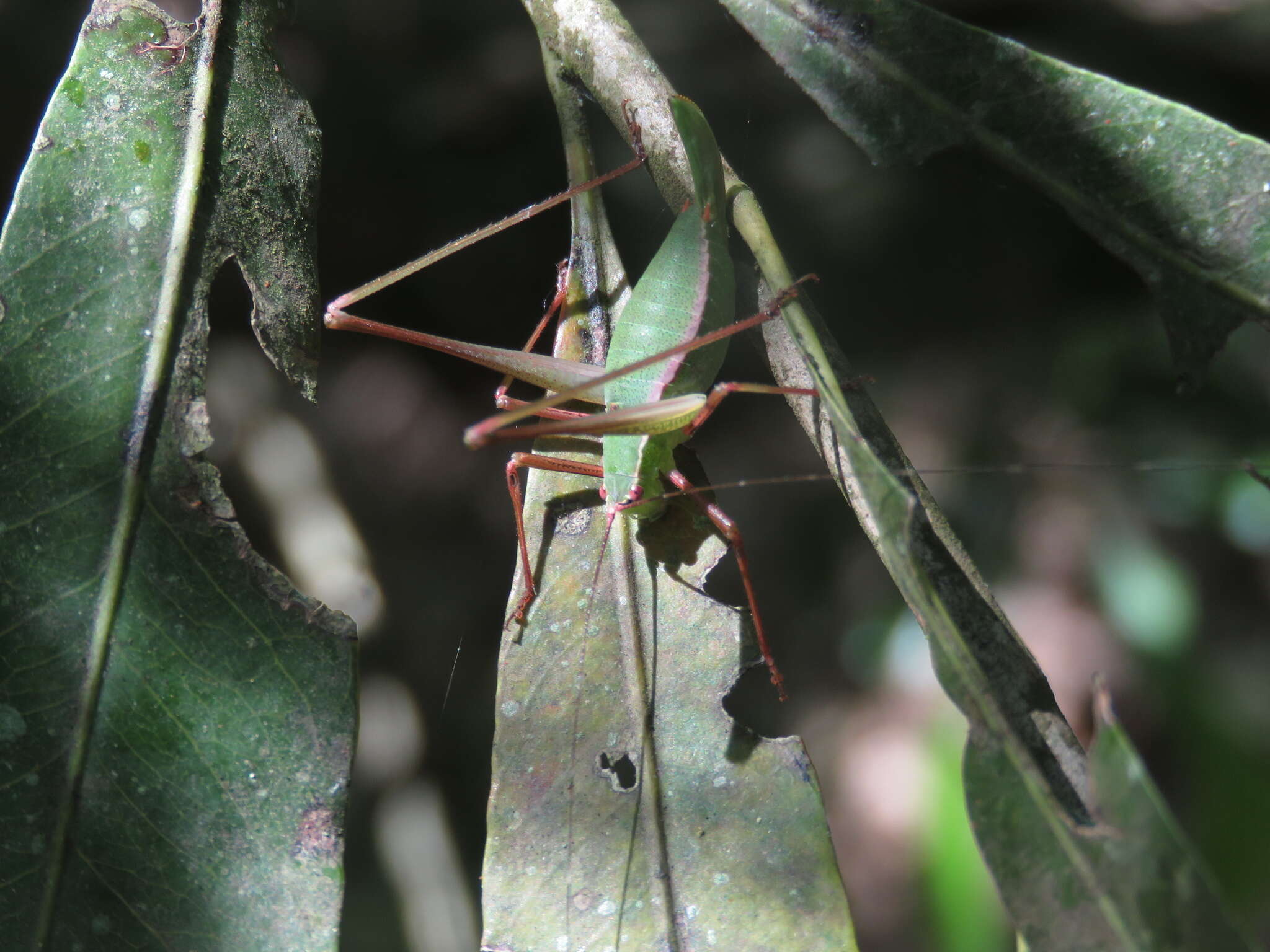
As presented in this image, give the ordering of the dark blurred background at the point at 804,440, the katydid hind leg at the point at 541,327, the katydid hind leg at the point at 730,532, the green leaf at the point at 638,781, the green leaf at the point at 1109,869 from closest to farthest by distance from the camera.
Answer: the green leaf at the point at 1109,869 → the green leaf at the point at 638,781 → the katydid hind leg at the point at 730,532 → the katydid hind leg at the point at 541,327 → the dark blurred background at the point at 804,440

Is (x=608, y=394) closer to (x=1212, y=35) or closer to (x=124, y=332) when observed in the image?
(x=124, y=332)

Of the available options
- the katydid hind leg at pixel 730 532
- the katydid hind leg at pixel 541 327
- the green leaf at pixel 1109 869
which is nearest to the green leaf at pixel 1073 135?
the katydid hind leg at pixel 541 327

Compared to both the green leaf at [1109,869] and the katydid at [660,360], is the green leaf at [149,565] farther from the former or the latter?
the green leaf at [1109,869]

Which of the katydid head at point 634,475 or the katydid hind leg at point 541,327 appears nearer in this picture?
the katydid head at point 634,475

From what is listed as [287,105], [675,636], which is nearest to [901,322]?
[675,636]

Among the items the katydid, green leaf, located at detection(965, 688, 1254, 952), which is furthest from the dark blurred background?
green leaf, located at detection(965, 688, 1254, 952)
